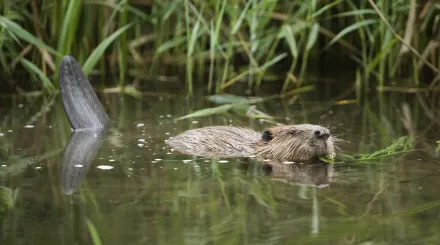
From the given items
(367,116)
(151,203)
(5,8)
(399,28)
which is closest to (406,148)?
(367,116)

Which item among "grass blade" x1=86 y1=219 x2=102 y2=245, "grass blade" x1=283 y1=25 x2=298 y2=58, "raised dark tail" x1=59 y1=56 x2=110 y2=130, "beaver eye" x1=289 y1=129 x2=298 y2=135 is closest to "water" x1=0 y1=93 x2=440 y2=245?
"grass blade" x1=86 y1=219 x2=102 y2=245

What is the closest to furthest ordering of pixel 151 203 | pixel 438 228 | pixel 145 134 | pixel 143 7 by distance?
pixel 438 228, pixel 151 203, pixel 145 134, pixel 143 7

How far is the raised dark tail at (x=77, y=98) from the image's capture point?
5.06 meters

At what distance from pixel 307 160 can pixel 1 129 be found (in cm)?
187

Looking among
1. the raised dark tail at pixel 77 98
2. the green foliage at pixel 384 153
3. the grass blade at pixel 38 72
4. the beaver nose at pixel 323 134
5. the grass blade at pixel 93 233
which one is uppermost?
the grass blade at pixel 38 72

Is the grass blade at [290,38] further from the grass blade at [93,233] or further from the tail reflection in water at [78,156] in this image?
the grass blade at [93,233]

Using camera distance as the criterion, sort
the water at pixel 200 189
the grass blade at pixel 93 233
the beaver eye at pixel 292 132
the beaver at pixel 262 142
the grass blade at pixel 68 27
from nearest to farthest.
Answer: the grass blade at pixel 93 233
the water at pixel 200 189
the beaver at pixel 262 142
the beaver eye at pixel 292 132
the grass blade at pixel 68 27

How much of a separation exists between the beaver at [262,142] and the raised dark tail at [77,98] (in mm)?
647

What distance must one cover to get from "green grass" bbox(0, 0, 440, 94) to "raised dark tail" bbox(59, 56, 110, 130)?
0.57m

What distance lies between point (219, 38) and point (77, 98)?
2169 millimetres

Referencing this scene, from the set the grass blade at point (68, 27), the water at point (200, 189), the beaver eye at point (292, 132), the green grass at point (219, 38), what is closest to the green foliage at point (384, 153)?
the water at point (200, 189)

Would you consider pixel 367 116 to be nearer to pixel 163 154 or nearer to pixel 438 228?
pixel 163 154

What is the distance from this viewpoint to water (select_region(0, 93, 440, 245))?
→ 2883 mm

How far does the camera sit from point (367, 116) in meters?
5.57
